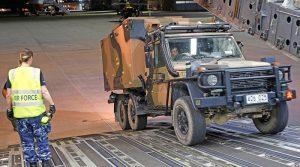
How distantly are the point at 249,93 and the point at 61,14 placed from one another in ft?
137

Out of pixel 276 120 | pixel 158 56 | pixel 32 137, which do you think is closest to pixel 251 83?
pixel 276 120

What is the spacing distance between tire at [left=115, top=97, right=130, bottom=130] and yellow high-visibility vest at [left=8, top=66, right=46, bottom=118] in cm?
509

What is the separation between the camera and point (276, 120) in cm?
786

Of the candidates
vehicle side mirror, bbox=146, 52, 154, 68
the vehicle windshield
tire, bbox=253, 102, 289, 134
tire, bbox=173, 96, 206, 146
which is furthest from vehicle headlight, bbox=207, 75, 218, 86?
vehicle side mirror, bbox=146, 52, 154, 68

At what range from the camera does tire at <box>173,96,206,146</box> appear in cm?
716

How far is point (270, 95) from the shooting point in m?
7.34

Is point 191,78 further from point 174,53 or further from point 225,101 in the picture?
point 174,53

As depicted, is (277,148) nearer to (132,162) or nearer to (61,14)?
(132,162)

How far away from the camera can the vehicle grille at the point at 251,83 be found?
7.28 meters

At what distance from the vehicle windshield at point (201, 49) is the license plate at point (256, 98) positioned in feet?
4.45

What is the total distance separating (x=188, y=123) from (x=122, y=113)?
13.5ft

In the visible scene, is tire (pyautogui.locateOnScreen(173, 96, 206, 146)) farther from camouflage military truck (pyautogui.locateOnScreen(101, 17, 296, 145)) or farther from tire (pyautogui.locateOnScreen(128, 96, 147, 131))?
tire (pyautogui.locateOnScreen(128, 96, 147, 131))

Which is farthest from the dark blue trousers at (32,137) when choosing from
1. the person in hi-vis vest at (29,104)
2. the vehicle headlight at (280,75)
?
the vehicle headlight at (280,75)

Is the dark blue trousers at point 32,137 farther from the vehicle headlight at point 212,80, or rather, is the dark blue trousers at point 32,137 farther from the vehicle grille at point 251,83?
the vehicle grille at point 251,83
